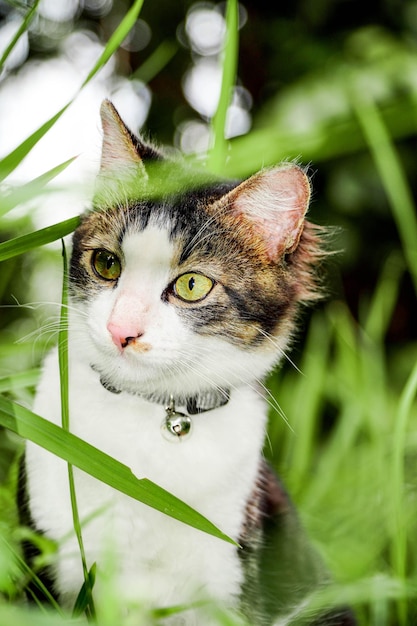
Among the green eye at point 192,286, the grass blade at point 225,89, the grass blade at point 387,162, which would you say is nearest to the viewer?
the green eye at point 192,286

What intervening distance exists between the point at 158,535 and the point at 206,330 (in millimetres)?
298

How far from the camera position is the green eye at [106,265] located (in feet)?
3.17

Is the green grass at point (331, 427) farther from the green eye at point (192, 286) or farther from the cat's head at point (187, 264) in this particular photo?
the green eye at point (192, 286)

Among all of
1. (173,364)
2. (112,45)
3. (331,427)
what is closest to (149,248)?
(173,364)

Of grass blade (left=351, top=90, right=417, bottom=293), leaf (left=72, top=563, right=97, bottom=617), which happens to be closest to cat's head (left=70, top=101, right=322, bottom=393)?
leaf (left=72, top=563, right=97, bottom=617)

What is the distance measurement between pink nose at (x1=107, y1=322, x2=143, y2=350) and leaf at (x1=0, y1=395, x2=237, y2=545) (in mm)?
162

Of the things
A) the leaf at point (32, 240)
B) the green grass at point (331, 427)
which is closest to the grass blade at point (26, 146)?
the green grass at point (331, 427)

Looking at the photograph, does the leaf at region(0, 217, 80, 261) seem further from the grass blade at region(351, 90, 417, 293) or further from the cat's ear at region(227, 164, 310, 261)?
the grass blade at region(351, 90, 417, 293)

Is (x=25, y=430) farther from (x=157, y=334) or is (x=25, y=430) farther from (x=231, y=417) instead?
(x=231, y=417)

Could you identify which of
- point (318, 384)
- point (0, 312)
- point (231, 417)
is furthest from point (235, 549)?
point (0, 312)

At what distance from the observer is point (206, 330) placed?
3.11 feet

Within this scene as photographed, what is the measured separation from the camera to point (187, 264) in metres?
0.95

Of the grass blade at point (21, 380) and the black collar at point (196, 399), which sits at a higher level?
the grass blade at point (21, 380)

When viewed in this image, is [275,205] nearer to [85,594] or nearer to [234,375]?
[234,375]
